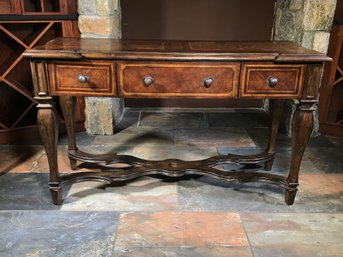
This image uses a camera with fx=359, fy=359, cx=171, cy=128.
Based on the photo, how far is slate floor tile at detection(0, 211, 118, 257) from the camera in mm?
1598

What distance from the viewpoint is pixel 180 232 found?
172 centimetres

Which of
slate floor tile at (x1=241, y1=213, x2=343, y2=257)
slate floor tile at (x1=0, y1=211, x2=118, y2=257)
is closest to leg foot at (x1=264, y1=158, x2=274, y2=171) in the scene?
slate floor tile at (x1=241, y1=213, x2=343, y2=257)

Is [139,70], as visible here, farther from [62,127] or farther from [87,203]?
[62,127]

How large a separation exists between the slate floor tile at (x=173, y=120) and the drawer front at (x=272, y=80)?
131 cm

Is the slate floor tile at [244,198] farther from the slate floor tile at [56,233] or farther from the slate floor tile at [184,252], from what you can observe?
the slate floor tile at [56,233]

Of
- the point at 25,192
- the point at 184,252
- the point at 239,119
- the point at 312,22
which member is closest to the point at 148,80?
the point at 184,252

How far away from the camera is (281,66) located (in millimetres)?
1658

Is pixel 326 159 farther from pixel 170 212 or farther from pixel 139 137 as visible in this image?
pixel 139 137

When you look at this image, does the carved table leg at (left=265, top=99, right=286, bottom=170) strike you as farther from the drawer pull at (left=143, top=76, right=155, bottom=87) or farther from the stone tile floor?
the drawer pull at (left=143, top=76, right=155, bottom=87)

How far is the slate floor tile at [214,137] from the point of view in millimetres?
2674

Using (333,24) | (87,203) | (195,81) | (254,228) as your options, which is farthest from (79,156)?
(333,24)

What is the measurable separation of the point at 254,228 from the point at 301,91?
0.70 metres

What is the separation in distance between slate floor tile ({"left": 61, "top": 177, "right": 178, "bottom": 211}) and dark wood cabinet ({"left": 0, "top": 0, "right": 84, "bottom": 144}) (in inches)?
33.6

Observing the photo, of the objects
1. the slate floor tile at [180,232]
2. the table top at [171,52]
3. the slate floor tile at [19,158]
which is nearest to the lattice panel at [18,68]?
the slate floor tile at [19,158]
